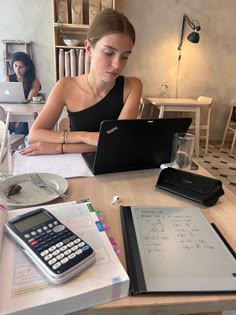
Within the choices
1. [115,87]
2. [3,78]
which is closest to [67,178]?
[115,87]

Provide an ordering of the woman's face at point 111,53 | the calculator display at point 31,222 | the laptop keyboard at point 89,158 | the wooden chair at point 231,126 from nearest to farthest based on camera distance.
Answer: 1. the calculator display at point 31,222
2. the laptop keyboard at point 89,158
3. the woman's face at point 111,53
4. the wooden chair at point 231,126

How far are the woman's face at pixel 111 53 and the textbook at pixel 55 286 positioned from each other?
80 centimetres

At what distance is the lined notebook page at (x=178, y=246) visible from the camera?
0.44 meters

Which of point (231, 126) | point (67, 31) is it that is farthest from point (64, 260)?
point (231, 126)

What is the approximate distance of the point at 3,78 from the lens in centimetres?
354

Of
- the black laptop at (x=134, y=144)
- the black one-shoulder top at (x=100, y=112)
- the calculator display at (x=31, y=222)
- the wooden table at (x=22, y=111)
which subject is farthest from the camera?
the wooden table at (x=22, y=111)

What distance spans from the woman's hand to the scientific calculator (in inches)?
19.9

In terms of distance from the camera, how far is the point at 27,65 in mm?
→ 3135

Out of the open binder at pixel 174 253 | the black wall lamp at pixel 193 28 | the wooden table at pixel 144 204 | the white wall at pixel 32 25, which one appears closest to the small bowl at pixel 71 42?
the white wall at pixel 32 25

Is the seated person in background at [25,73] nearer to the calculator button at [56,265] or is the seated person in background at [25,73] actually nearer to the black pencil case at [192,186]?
the black pencil case at [192,186]

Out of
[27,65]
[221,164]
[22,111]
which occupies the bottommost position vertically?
[221,164]

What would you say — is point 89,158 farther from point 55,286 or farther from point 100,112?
point 55,286

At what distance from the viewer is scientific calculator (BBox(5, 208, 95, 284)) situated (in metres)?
0.40

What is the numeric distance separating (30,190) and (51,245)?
0.30m
